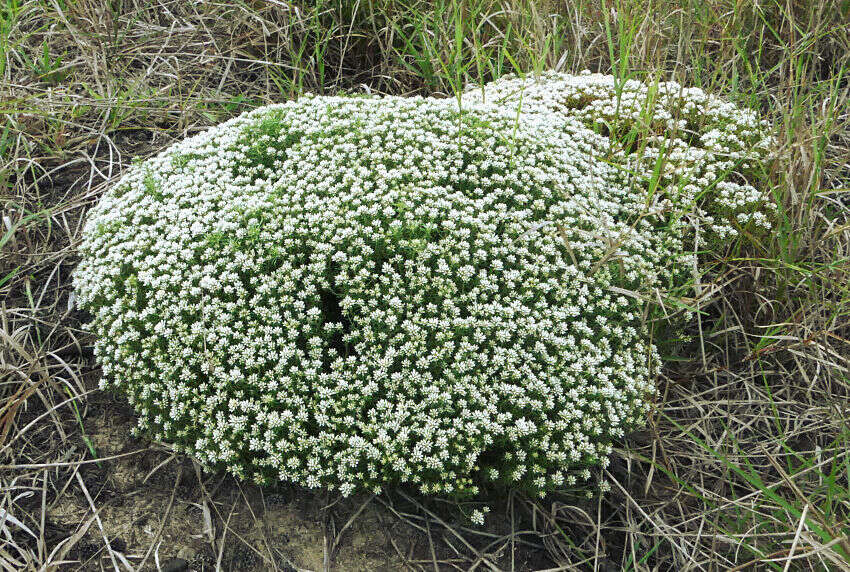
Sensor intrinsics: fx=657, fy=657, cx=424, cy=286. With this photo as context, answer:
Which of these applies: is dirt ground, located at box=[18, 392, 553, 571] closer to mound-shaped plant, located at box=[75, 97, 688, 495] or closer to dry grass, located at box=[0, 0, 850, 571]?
dry grass, located at box=[0, 0, 850, 571]

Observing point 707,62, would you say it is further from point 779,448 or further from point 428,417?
point 428,417

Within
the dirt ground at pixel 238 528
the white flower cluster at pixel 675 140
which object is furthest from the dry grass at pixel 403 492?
the white flower cluster at pixel 675 140

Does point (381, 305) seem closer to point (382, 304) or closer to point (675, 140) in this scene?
point (382, 304)

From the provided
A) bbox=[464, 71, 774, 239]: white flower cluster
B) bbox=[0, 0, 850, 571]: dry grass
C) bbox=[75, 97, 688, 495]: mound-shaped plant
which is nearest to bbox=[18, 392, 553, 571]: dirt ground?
bbox=[0, 0, 850, 571]: dry grass

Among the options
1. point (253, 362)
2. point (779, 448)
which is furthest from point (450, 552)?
point (779, 448)

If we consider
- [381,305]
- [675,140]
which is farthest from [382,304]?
[675,140]

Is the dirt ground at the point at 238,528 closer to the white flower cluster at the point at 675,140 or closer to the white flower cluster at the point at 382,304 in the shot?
the white flower cluster at the point at 382,304
